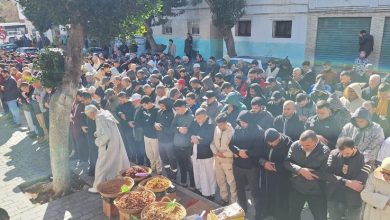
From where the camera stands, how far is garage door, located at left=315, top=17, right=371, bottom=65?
15.2 metres

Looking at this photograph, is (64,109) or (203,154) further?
(64,109)

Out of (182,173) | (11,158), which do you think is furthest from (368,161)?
(11,158)

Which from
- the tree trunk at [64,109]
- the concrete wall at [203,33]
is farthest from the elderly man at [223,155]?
the concrete wall at [203,33]

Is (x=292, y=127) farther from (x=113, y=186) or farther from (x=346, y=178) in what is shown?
(x=113, y=186)

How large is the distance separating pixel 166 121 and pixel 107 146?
3.97 ft

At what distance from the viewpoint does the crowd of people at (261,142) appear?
4.51m

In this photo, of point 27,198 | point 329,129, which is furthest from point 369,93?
point 27,198

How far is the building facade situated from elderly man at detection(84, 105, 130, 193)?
12.4 m

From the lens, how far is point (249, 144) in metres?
5.25

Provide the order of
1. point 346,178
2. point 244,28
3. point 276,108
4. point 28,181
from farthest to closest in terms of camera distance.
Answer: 1. point 244,28
2. point 28,181
3. point 276,108
4. point 346,178

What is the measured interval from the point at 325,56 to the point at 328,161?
1306 centimetres

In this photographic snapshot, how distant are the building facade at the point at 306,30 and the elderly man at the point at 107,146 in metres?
12.4

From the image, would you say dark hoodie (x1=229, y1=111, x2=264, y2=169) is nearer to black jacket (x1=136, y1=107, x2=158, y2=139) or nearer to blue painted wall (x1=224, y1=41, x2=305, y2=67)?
black jacket (x1=136, y1=107, x2=158, y2=139)

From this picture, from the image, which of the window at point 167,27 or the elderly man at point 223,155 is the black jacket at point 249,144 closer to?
the elderly man at point 223,155
